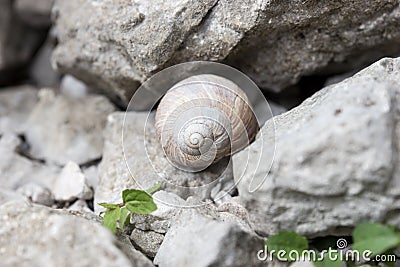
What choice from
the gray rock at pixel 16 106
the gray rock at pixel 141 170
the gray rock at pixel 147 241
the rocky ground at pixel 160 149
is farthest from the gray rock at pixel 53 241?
the gray rock at pixel 16 106

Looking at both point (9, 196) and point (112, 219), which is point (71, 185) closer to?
point (9, 196)

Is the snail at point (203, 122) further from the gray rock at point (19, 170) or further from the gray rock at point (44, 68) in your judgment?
the gray rock at point (44, 68)

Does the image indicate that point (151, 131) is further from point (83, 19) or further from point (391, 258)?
point (391, 258)

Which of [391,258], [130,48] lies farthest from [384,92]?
[130,48]

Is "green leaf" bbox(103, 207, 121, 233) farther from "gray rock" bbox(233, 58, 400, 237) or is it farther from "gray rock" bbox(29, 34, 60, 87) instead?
"gray rock" bbox(29, 34, 60, 87)

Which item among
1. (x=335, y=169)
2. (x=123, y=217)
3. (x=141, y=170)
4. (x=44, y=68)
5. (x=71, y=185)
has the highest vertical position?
(x=335, y=169)

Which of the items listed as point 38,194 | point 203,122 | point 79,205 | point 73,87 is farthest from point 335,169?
point 73,87
